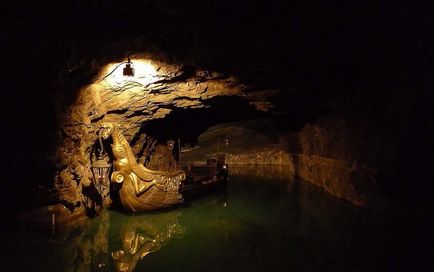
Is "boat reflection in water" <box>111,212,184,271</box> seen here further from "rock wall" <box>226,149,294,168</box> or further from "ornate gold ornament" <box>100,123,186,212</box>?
"rock wall" <box>226,149,294,168</box>

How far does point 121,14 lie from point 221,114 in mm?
8034

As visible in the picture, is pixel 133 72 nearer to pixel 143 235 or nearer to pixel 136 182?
pixel 136 182

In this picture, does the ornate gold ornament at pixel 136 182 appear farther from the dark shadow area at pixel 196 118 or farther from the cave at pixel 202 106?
the dark shadow area at pixel 196 118

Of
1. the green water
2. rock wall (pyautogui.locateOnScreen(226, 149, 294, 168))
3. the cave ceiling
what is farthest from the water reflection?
the cave ceiling

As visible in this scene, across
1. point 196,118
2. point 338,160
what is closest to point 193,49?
point 338,160

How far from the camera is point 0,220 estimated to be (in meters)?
5.90

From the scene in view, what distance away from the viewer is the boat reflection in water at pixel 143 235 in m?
4.44

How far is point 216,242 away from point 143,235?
53.5 inches

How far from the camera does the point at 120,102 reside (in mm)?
7477

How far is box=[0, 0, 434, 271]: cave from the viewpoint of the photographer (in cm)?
436

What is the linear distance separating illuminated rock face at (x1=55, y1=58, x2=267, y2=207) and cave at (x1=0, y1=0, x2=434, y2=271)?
0.13 ft

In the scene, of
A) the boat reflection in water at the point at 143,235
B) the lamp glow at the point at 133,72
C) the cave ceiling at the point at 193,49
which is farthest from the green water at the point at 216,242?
the lamp glow at the point at 133,72

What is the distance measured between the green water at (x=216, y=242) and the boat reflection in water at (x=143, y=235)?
0.01 meters

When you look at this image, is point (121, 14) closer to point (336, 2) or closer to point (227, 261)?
point (336, 2)
